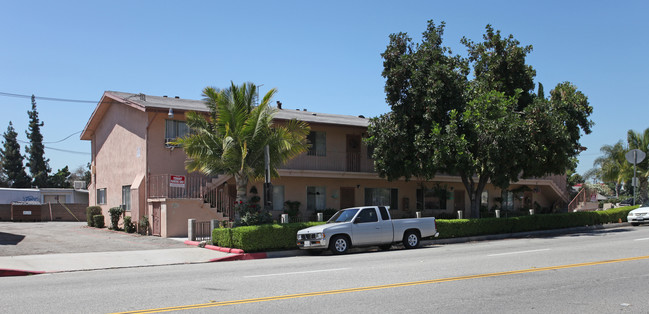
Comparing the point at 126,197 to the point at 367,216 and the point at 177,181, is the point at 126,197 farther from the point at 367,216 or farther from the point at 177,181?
the point at 367,216

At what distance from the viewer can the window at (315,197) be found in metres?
28.2

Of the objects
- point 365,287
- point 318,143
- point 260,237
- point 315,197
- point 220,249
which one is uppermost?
point 318,143

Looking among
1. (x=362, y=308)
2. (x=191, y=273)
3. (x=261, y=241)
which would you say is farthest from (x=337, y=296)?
(x=261, y=241)

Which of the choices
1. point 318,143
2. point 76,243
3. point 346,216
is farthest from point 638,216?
point 76,243

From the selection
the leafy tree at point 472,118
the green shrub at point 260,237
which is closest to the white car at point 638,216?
the leafy tree at point 472,118

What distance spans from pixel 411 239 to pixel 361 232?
2.28 metres

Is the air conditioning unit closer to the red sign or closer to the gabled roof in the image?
the gabled roof

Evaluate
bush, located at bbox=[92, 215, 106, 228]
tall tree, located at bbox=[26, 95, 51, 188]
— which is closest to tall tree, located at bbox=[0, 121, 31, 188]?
tall tree, located at bbox=[26, 95, 51, 188]

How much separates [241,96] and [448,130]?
891 centimetres

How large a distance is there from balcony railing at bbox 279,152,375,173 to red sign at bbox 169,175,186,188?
5.62m

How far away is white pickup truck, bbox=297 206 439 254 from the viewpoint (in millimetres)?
16828

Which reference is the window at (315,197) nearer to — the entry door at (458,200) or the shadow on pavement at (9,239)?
the entry door at (458,200)

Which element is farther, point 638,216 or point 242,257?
point 638,216

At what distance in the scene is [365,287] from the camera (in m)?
9.57
